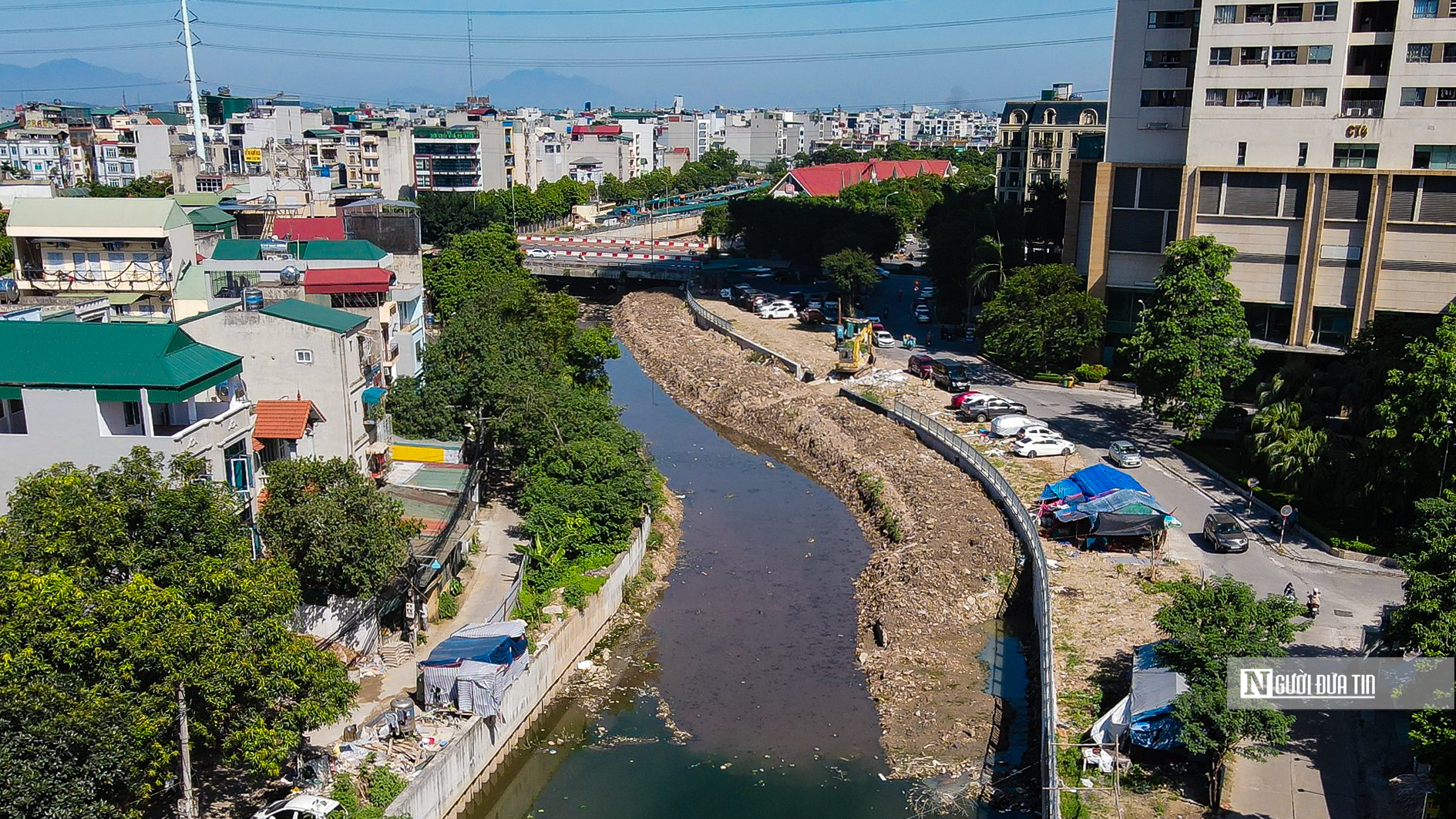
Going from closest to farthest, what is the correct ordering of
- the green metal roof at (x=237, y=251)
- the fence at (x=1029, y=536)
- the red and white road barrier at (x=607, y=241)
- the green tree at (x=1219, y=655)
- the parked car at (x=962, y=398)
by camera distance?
the green tree at (x=1219, y=655) < the fence at (x=1029, y=536) < the green metal roof at (x=237, y=251) < the parked car at (x=962, y=398) < the red and white road barrier at (x=607, y=241)

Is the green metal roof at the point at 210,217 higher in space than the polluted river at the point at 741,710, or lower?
higher

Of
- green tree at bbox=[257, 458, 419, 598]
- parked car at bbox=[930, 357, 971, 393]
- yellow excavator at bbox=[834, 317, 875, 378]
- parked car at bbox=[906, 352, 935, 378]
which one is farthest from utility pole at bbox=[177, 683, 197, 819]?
parked car at bbox=[906, 352, 935, 378]

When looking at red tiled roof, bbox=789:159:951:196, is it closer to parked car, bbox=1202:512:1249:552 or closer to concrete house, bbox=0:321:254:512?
parked car, bbox=1202:512:1249:552

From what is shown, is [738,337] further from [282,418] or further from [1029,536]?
[282,418]

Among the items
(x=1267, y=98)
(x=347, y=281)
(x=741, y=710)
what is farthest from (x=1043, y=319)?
(x=347, y=281)

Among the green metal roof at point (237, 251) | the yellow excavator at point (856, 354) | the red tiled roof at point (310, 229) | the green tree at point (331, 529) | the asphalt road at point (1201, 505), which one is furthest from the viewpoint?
the yellow excavator at point (856, 354)

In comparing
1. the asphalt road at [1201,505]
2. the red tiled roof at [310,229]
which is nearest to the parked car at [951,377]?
the asphalt road at [1201,505]

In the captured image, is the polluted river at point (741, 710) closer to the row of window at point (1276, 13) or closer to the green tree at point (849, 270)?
the row of window at point (1276, 13)
